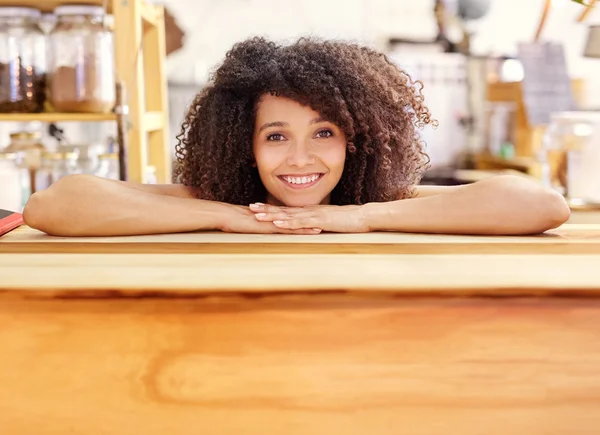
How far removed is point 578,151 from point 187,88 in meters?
3.05

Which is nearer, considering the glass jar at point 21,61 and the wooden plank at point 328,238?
the wooden plank at point 328,238

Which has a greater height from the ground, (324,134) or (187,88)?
(187,88)

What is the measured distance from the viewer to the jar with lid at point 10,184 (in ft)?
5.40

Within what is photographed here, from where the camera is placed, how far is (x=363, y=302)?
2.55 ft

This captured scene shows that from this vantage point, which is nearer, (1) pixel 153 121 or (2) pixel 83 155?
(2) pixel 83 155

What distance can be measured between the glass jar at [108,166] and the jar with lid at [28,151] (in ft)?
0.51

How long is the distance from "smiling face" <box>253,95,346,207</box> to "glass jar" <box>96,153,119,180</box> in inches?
34.1

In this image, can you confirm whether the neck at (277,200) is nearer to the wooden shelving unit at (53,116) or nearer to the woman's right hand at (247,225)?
the woman's right hand at (247,225)

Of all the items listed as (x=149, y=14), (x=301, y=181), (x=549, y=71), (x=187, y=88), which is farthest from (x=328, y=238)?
(x=187, y=88)

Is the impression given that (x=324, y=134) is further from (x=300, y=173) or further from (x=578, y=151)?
(x=578, y=151)

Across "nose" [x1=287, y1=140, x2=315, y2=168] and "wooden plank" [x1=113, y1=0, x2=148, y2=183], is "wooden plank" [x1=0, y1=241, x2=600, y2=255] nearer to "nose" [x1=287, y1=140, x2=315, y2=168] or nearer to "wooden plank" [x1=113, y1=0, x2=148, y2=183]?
"nose" [x1=287, y1=140, x2=315, y2=168]

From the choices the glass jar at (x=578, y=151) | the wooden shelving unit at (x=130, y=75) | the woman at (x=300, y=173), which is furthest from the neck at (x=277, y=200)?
the glass jar at (x=578, y=151)

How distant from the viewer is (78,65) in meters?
1.76

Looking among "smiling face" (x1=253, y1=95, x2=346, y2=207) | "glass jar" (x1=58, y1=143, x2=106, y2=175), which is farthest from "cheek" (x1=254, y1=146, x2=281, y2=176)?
"glass jar" (x1=58, y1=143, x2=106, y2=175)
